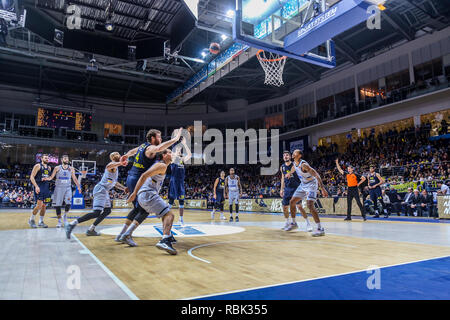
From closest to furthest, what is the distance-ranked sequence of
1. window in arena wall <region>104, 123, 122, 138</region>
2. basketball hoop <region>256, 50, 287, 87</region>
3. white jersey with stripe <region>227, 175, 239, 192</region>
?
white jersey with stripe <region>227, 175, 239, 192</region>
basketball hoop <region>256, 50, 287, 87</region>
window in arena wall <region>104, 123, 122, 138</region>

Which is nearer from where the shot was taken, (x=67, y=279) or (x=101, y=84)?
(x=67, y=279)

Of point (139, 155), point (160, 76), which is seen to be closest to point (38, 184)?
point (139, 155)

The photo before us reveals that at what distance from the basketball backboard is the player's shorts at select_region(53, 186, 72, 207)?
6.45m

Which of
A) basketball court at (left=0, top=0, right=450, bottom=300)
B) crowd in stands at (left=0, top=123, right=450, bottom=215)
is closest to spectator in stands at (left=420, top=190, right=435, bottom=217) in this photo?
crowd in stands at (left=0, top=123, right=450, bottom=215)

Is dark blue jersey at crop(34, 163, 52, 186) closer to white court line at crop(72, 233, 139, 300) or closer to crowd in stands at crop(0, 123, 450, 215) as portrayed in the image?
white court line at crop(72, 233, 139, 300)

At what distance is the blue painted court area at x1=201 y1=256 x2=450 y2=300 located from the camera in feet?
7.86

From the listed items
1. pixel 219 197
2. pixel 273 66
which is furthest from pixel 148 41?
pixel 219 197

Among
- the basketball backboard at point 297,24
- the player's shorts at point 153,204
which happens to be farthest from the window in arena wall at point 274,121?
the player's shorts at point 153,204

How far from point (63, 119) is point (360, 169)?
28290 millimetres

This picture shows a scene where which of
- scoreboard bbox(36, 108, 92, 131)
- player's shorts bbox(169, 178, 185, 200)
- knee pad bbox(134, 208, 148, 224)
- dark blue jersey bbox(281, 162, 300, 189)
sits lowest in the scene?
knee pad bbox(134, 208, 148, 224)
